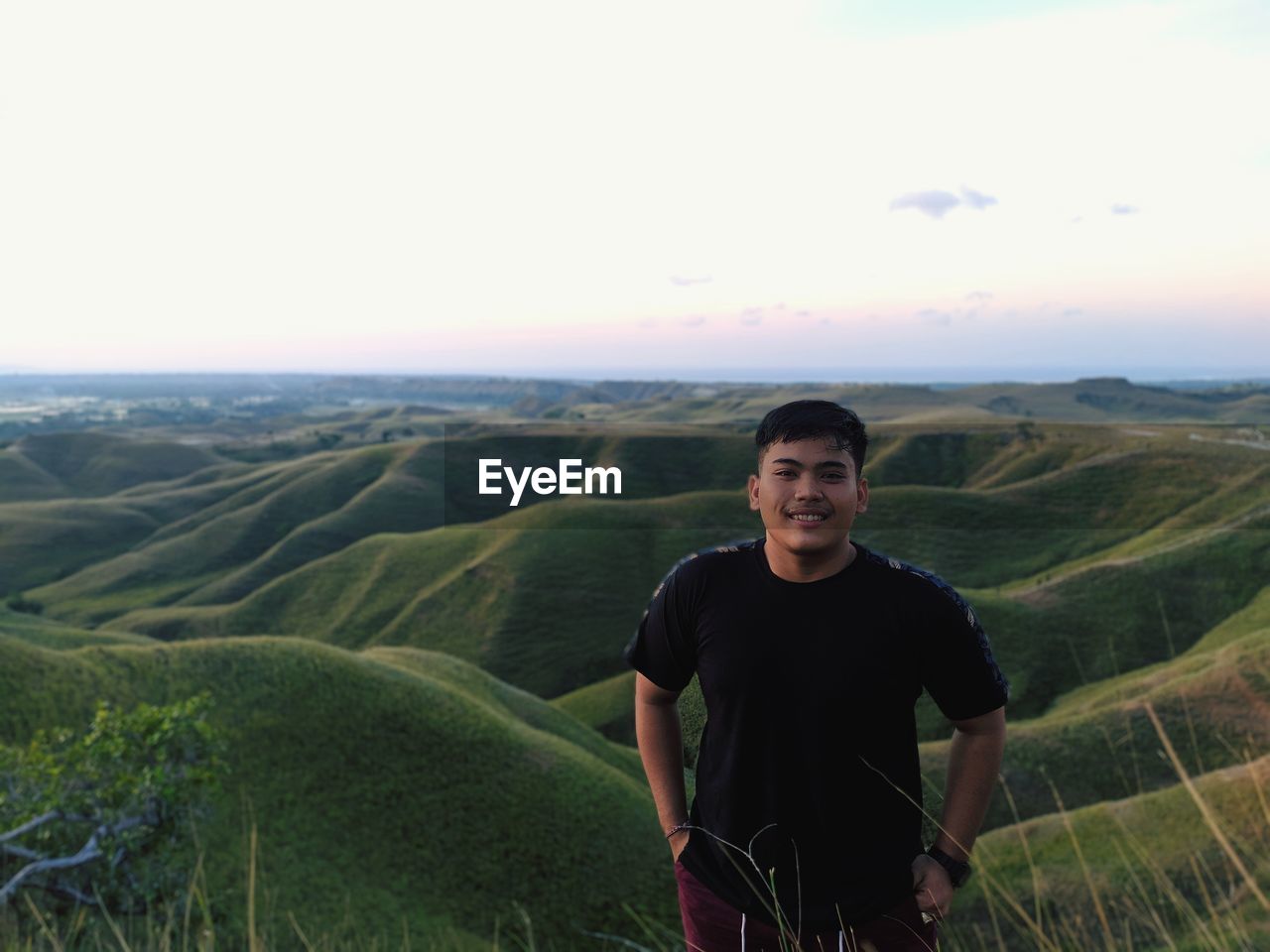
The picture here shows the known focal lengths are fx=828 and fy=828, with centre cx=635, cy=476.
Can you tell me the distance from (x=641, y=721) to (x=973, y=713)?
1838 millimetres

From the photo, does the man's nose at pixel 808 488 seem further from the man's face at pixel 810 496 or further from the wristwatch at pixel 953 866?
the wristwatch at pixel 953 866

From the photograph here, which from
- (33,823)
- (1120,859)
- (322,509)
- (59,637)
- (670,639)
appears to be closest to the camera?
(670,639)

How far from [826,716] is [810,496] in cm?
116

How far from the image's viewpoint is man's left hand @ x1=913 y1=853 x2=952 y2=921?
4.36 m

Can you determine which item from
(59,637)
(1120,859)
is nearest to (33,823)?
(1120,859)

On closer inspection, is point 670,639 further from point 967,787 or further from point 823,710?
point 967,787

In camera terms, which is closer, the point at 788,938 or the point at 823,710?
the point at 823,710

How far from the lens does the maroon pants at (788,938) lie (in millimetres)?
4422

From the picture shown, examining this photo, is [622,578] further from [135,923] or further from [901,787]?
[901,787]

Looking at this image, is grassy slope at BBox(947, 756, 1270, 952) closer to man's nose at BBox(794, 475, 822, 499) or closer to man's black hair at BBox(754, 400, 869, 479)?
man's black hair at BBox(754, 400, 869, 479)

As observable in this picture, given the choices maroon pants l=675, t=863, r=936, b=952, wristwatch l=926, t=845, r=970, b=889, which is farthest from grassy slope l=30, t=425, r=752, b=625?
wristwatch l=926, t=845, r=970, b=889

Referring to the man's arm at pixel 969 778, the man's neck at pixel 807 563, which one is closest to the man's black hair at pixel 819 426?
the man's neck at pixel 807 563

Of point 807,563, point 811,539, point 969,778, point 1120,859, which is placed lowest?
point 1120,859

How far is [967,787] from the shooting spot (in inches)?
175
